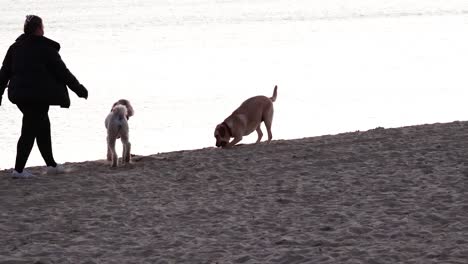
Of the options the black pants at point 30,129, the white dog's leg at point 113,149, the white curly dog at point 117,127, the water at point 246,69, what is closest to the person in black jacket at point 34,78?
the black pants at point 30,129

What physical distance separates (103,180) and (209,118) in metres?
11.5

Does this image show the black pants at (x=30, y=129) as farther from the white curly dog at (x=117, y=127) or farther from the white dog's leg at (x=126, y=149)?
the white dog's leg at (x=126, y=149)

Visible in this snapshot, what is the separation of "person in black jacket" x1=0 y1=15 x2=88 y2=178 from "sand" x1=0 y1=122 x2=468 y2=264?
0.68 m

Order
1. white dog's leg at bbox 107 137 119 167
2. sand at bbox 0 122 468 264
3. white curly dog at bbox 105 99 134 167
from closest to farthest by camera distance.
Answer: sand at bbox 0 122 468 264 < white curly dog at bbox 105 99 134 167 < white dog's leg at bbox 107 137 119 167

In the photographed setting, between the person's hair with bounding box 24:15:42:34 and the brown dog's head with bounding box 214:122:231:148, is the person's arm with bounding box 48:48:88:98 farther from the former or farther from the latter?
the brown dog's head with bounding box 214:122:231:148


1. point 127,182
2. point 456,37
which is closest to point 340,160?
point 127,182

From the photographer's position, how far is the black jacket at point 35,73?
9.84 metres

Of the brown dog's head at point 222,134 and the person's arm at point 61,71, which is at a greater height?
the person's arm at point 61,71

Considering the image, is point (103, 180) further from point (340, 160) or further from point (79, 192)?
point (340, 160)

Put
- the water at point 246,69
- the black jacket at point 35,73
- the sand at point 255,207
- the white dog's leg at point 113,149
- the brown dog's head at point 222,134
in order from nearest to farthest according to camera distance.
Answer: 1. the sand at point 255,207
2. the black jacket at point 35,73
3. the white dog's leg at point 113,149
4. the brown dog's head at point 222,134
5. the water at point 246,69

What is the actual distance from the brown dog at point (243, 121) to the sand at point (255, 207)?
0.84 meters

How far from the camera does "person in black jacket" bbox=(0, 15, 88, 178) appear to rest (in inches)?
388

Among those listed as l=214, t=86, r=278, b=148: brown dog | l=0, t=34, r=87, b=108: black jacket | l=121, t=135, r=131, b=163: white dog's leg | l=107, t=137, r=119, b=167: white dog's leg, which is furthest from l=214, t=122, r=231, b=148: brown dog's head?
l=0, t=34, r=87, b=108: black jacket

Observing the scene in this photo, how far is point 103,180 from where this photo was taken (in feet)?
33.1
